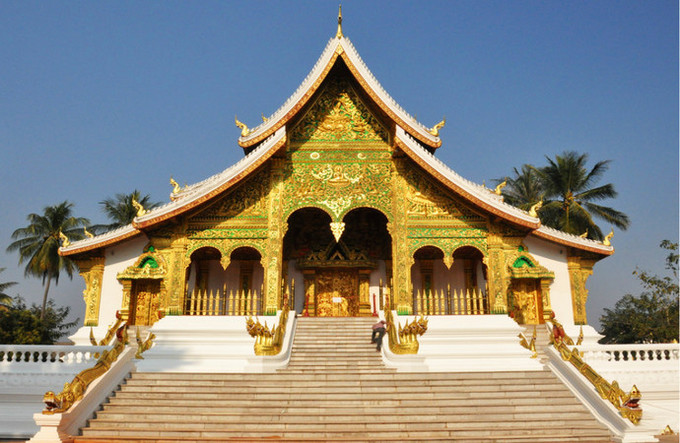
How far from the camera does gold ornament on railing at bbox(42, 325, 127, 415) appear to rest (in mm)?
7199

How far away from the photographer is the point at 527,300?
44.1 ft

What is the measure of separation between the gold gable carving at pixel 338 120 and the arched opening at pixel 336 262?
2.36 meters

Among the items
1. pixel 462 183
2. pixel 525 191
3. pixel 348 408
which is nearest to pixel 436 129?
pixel 462 183

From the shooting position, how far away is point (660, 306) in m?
16.4

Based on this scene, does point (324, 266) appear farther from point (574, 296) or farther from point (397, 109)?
point (574, 296)

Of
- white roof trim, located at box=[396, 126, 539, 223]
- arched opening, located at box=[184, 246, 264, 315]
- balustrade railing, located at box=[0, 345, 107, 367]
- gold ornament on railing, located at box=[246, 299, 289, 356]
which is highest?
white roof trim, located at box=[396, 126, 539, 223]

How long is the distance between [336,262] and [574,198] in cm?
1399

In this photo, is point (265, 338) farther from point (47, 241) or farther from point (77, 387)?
point (47, 241)

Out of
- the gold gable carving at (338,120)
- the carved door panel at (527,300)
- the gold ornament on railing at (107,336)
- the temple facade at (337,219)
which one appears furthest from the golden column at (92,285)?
the carved door panel at (527,300)

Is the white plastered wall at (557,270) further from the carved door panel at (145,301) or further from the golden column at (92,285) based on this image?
the golden column at (92,285)

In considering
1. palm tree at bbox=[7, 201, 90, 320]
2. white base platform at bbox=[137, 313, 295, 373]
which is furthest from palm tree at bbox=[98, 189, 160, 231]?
white base platform at bbox=[137, 313, 295, 373]

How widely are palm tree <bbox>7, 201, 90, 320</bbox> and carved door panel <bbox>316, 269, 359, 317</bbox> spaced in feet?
57.7

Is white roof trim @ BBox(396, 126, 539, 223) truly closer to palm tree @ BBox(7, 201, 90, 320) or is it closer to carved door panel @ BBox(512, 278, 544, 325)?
carved door panel @ BBox(512, 278, 544, 325)

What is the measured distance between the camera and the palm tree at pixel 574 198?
22.8 m
